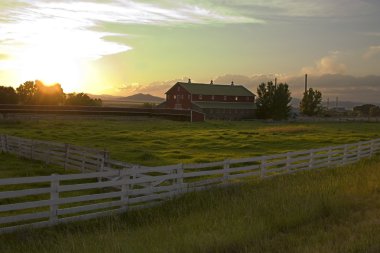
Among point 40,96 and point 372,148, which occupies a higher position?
point 40,96

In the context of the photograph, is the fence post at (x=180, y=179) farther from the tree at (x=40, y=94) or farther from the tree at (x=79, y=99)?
the tree at (x=79, y=99)

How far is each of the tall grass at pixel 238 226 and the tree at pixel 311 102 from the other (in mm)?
96892

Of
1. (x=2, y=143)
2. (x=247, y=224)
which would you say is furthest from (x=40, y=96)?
(x=247, y=224)

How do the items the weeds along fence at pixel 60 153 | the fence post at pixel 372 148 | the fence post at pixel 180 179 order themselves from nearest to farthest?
the fence post at pixel 180 179
the weeds along fence at pixel 60 153
the fence post at pixel 372 148

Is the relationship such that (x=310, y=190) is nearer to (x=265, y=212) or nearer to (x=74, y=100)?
(x=265, y=212)

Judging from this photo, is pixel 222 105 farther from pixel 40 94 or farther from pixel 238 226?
pixel 238 226

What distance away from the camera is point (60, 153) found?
22641 millimetres

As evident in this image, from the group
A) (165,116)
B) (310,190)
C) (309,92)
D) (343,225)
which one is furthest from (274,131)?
(309,92)

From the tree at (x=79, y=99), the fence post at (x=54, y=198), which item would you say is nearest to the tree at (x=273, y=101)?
the tree at (x=79, y=99)

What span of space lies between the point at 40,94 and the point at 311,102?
62.7 m

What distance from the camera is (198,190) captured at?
1353 centimetres

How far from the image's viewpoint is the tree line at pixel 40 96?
3659 inches

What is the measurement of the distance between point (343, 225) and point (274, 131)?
140ft

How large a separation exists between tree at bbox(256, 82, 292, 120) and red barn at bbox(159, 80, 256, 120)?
2.35 m
